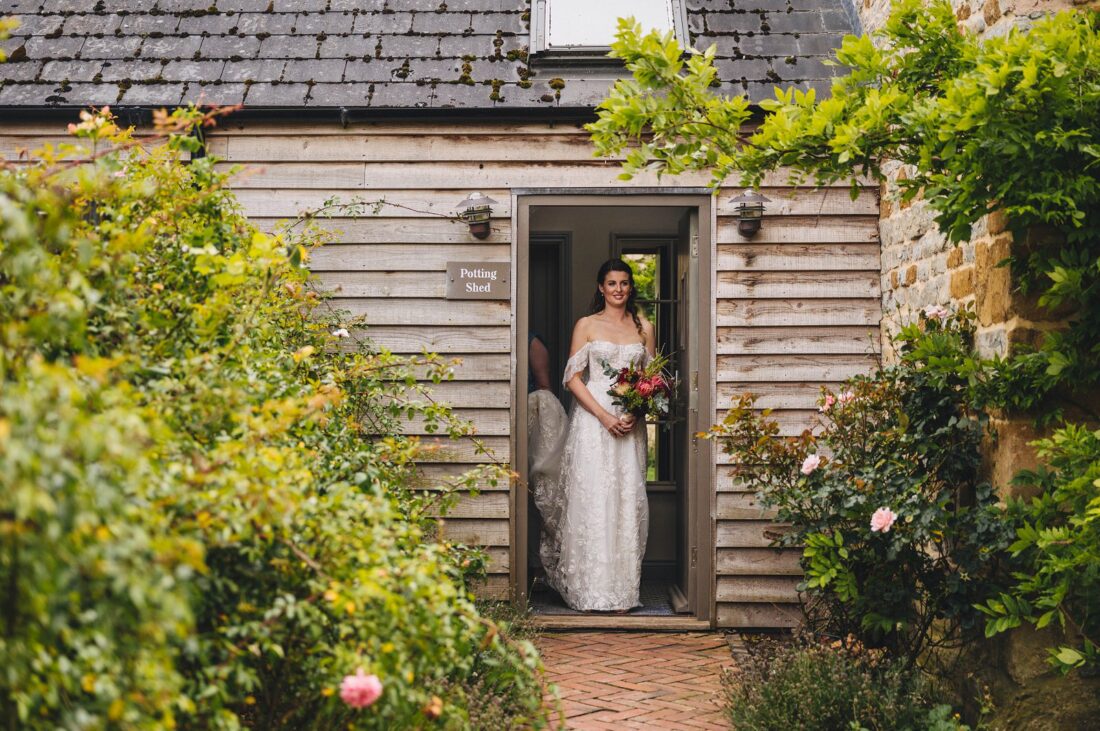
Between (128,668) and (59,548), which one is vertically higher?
(59,548)

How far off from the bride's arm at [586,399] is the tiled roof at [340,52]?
1.57m

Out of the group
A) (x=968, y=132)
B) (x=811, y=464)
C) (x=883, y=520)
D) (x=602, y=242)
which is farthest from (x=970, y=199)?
(x=602, y=242)

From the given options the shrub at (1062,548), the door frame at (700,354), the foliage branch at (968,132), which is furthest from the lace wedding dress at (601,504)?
the shrub at (1062,548)

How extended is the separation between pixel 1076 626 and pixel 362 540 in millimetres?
2735

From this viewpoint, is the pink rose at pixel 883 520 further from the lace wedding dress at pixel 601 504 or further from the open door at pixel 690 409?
the lace wedding dress at pixel 601 504

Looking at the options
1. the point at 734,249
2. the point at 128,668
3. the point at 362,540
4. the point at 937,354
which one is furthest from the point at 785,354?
the point at 128,668

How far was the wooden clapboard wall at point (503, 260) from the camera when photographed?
616cm

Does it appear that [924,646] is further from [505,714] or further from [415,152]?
[415,152]

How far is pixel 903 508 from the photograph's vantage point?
4402mm

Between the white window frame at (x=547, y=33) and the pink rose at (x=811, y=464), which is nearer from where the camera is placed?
the pink rose at (x=811, y=464)

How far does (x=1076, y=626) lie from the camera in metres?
3.77

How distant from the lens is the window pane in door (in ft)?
21.4

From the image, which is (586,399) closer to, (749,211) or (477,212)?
(477,212)

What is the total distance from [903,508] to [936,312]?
0.99 metres
